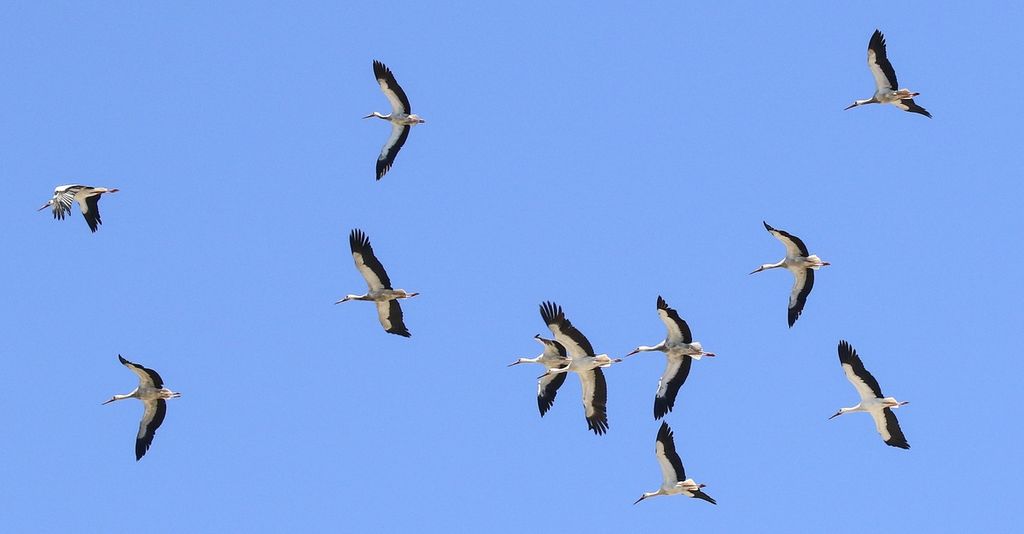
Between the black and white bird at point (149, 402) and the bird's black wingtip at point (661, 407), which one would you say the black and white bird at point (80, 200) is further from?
the bird's black wingtip at point (661, 407)

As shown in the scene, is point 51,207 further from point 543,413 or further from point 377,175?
point 543,413

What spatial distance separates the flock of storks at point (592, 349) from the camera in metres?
34.3

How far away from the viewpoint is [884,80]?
37.2 m

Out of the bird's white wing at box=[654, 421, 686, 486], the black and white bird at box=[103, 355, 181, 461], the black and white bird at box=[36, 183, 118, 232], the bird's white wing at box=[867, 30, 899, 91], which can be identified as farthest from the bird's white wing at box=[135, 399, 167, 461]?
the bird's white wing at box=[867, 30, 899, 91]

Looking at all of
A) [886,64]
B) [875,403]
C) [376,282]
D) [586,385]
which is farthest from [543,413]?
[886,64]

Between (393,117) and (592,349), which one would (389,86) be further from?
(592,349)

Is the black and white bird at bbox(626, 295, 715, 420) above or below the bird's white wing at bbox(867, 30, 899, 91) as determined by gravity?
below

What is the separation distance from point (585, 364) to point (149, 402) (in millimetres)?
8889

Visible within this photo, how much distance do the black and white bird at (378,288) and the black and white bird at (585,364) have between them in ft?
10.6

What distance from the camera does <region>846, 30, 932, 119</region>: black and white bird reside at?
36.8 metres

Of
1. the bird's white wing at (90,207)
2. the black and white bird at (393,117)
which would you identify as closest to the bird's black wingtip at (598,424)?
the black and white bird at (393,117)

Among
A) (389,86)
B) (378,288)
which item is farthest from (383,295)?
(389,86)

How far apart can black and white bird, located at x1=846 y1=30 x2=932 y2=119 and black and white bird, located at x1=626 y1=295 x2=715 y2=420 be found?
706cm

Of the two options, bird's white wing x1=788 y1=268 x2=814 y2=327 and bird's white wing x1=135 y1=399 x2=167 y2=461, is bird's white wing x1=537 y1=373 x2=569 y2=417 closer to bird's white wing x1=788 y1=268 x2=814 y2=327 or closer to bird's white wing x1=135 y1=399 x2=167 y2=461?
bird's white wing x1=788 y1=268 x2=814 y2=327
